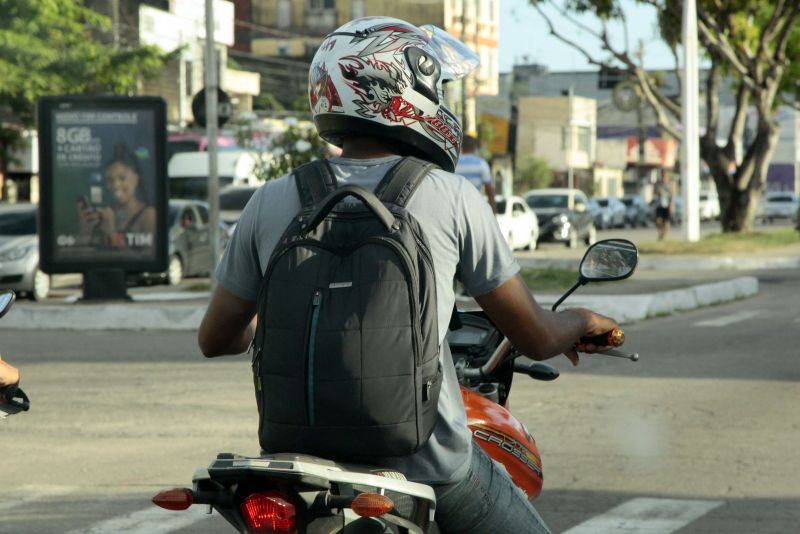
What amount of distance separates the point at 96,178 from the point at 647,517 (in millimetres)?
11993

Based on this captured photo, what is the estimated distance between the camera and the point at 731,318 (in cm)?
1605

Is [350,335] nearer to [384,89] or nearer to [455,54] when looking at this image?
[384,89]

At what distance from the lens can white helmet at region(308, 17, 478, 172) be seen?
9.29ft

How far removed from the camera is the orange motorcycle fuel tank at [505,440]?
134 inches

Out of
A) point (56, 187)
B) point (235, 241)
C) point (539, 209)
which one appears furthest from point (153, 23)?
point (235, 241)

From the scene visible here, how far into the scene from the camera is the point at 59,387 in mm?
10406

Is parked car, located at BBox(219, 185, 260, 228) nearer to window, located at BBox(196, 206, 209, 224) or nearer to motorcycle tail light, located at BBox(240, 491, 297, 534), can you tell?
window, located at BBox(196, 206, 209, 224)

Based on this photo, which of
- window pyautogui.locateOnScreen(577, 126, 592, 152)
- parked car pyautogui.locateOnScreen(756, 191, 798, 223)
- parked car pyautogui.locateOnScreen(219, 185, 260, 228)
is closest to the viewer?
parked car pyautogui.locateOnScreen(219, 185, 260, 228)

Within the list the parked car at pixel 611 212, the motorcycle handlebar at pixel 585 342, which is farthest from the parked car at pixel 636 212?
the motorcycle handlebar at pixel 585 342

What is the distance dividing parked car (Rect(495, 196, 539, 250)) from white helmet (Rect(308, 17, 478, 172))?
31765 millimetres

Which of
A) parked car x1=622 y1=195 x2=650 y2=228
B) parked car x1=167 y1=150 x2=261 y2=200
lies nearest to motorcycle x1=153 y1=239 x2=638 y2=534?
parked car x1=167 y1=150 x2=261 y2=200

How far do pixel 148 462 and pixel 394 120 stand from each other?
16.4 feet

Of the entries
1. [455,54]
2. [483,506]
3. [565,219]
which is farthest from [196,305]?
→ [565,219]

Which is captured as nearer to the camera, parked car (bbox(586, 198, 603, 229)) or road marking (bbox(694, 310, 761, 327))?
road marking (bbox(694, 310, 761, 327))
